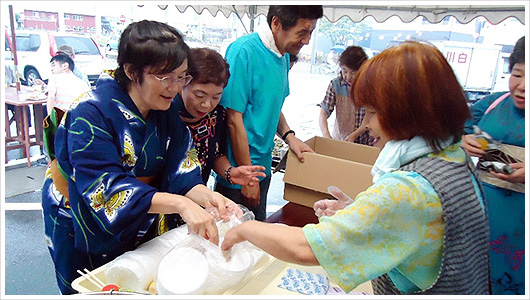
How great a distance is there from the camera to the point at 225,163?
1.71 m

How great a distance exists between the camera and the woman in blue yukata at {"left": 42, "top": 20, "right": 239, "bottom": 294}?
1.02 m

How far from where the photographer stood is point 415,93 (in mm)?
715

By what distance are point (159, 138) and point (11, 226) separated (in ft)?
9.01

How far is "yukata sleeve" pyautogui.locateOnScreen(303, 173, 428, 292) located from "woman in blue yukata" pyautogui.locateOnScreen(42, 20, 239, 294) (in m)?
0.40

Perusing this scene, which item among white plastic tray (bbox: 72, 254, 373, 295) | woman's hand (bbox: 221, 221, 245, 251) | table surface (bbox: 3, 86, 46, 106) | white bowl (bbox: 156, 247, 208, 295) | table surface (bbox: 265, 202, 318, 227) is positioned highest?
woman's hand (bbox: 221, 221, 245, 251)

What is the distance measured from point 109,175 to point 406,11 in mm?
3256

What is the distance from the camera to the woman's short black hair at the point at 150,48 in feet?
3.47

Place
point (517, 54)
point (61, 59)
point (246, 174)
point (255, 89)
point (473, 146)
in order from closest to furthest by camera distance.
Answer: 1. point (517, 54)
2. point (473, 146)
3. point (246, 174)
4. point (255, 89)
5. point (61, 59)

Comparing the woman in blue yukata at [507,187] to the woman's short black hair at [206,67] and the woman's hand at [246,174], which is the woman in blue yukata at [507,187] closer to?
the woman's hand at [246,174]

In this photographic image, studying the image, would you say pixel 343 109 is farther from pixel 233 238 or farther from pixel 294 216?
pixel 233 238

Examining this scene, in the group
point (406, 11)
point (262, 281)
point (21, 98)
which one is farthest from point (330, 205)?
point (21, 98)

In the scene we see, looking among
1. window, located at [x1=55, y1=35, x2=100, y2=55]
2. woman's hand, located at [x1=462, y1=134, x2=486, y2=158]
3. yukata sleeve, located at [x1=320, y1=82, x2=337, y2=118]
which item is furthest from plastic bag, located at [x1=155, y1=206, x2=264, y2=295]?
window, located at [x1=55, y1=35, x2=100, y2=55]

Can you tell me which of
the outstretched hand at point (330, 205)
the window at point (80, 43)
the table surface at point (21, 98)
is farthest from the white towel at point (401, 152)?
the window at point (80, 43)

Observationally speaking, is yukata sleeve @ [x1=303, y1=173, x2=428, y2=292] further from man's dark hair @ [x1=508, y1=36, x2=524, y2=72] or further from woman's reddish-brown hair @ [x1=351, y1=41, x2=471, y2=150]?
man's dark hair @ [x1=508, y1=36, x2=524, y2=72]
